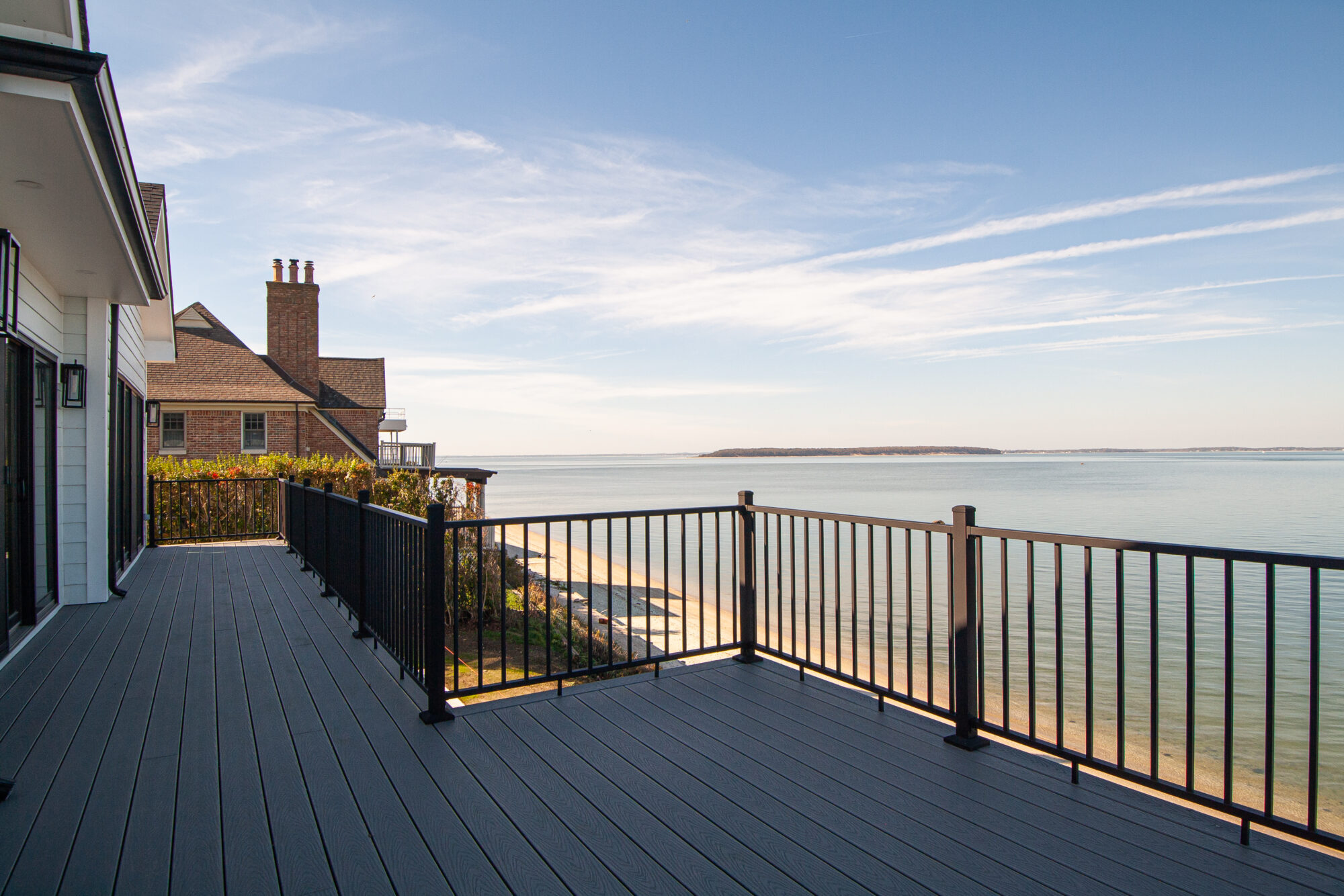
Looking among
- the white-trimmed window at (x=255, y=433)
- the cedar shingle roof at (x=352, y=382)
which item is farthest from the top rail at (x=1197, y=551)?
the cedar shingle roof at (x=352, y=382)

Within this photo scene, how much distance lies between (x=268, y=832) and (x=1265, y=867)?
284 centimetres

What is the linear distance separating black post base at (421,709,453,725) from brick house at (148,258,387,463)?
17534 millimetres

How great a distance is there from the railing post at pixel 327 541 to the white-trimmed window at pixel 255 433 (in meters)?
14.5

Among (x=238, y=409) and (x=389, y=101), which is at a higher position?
(x=389, y=101)

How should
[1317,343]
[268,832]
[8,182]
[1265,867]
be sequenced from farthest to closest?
[1317,343], [8,182], [268,832], [1265,867]

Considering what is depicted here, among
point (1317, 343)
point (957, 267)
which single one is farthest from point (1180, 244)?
point (1317, 343)

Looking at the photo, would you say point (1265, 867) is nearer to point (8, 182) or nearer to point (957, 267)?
point (8, 182)

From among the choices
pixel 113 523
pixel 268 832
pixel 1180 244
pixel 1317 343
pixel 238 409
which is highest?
pixel 1180 244

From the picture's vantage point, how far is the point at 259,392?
18234 millimetres

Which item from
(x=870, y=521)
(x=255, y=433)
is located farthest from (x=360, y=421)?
(x=870, y=521)

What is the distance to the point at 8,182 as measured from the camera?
10.6ft

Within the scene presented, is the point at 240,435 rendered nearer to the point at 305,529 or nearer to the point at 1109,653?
the point at 305,529

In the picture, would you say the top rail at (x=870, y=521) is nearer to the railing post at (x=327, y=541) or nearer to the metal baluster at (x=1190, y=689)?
the metal baluster at (x=1190, y=689)

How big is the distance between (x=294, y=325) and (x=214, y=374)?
2.64 m
